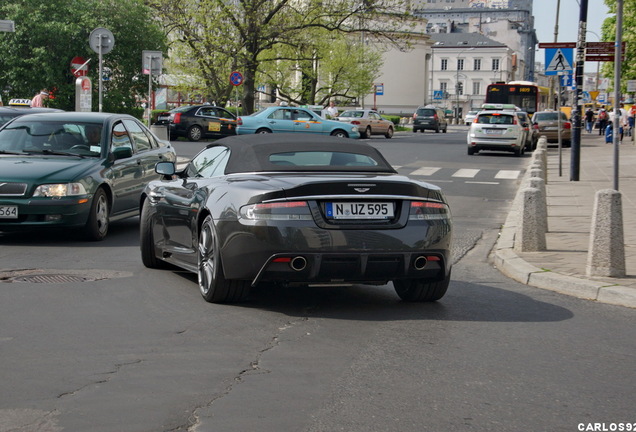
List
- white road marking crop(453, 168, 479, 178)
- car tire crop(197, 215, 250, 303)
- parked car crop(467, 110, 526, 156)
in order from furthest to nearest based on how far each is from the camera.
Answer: parked car crop(467, 110, 526, 156) < white road marking crop(453, 168, 479, 178) < car tire crop(197, 215, 250, 303)

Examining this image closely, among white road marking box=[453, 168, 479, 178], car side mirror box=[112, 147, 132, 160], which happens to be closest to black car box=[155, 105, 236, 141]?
white road marking box=[453, 168, 479, 178]

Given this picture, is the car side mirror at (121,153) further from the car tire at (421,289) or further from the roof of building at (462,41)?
the roof of building at (462,41)

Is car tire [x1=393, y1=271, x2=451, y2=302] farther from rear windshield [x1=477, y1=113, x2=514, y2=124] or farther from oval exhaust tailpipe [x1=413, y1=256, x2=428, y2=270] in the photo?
rear windshield [x1=477, y1=113, x2=514, y2=124]

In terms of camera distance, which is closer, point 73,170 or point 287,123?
point 73,170

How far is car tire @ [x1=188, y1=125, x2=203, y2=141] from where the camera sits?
4167 centimetres

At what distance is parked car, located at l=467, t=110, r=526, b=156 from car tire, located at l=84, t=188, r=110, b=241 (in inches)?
991

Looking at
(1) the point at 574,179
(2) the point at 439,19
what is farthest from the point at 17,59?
(2) the point at 439,19

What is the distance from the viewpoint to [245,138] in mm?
8617

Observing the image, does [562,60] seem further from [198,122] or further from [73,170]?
[198,122]

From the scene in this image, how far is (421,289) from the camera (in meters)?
7.89

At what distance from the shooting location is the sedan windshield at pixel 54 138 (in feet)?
40.1

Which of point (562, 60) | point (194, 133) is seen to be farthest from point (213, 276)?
point (194, 133)

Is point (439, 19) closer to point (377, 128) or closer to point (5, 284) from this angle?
point (377, 128)

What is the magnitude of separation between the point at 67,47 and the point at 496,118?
18013 millimetres
